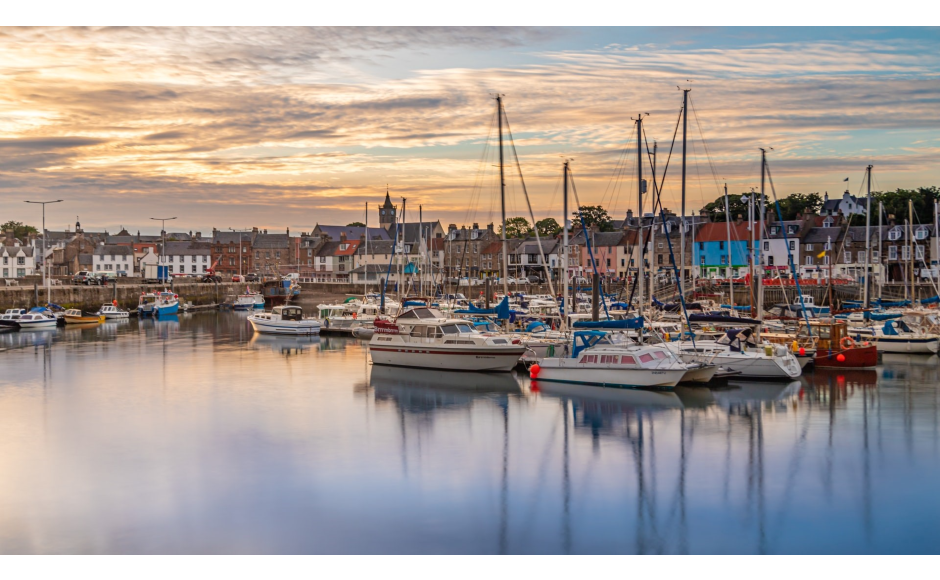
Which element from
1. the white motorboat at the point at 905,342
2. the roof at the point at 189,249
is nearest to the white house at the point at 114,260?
the roof at the point at 189,249

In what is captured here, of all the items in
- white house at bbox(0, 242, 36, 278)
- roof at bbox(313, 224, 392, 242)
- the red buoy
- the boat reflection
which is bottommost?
the boat reflection

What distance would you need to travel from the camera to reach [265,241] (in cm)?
11856

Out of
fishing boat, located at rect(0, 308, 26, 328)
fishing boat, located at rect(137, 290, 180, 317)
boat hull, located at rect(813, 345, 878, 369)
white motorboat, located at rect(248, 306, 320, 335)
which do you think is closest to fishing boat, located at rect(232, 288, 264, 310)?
fishing boat, located at rect(137, 290, 180, 317)

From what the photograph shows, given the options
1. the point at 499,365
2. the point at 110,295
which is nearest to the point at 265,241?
the point at 110,295

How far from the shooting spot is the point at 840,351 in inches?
1298

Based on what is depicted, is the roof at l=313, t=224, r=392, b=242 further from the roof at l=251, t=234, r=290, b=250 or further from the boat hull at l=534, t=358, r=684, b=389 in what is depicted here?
the boat hull at l=534, t=358, r=684, b=389

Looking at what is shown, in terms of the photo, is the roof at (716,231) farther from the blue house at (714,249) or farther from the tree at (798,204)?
the tree at (798,204)

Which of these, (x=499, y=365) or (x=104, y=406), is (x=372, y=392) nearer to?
(x=499, y=365)

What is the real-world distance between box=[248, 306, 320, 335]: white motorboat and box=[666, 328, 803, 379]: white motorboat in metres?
25.8

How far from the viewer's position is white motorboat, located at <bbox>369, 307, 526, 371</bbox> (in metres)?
31.6

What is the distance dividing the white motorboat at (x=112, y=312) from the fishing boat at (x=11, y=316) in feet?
25.6

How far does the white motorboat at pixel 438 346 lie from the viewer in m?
31.6
